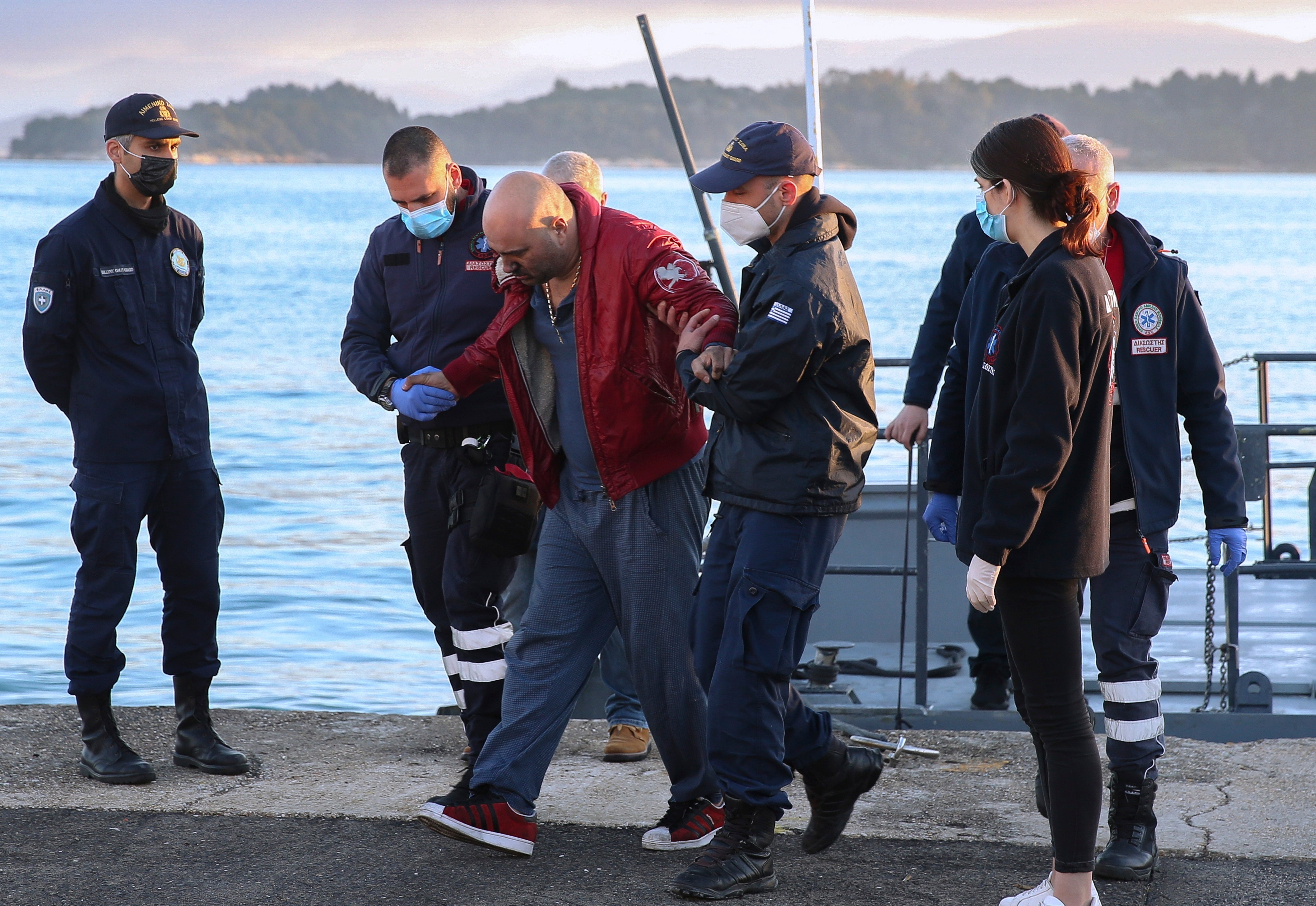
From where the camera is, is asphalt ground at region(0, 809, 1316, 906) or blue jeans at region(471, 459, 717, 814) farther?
blue jeans at region(471, 459, 717, 814)

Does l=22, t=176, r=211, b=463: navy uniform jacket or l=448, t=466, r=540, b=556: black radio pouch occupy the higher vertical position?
l=22, t=176, r=211, b=463: navy uniform jacket

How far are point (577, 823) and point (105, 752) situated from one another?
153 centimetres

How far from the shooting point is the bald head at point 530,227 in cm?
333

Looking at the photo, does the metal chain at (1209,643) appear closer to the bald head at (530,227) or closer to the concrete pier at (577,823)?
the concrete pier at (577,823)

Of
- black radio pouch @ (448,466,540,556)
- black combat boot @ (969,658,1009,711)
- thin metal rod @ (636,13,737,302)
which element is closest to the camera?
black radio pouch @ (448,466,540,556)

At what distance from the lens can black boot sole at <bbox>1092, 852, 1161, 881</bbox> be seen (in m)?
3.26

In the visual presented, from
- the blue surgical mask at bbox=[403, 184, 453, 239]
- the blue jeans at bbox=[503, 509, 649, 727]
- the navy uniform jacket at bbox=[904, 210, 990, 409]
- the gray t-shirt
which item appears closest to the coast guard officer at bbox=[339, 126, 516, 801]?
the blue surgical mask at bbox=[403, 184, 453, 239]

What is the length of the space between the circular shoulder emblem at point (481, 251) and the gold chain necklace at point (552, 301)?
0.56 metres

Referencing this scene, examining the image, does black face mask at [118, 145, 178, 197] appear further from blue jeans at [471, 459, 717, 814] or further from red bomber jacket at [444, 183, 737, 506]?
blue jeans at [471, 459, 717, 814]

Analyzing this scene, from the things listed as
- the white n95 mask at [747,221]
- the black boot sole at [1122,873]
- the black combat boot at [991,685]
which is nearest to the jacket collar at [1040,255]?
the white n95 mask at [747,221]

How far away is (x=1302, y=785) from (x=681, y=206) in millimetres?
85389

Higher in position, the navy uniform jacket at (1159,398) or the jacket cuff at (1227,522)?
the navy uniform jacket at (1159,398)

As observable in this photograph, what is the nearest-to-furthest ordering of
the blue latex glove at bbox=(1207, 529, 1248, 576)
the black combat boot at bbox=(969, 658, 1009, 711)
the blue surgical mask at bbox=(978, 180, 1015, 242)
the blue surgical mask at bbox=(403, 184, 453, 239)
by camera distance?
the blue latex glove at bbox=(1207, 529, 1248, 576) → the blue surgical mask at bbox=(978, 180, 1015, 242) → the blue surgical mask at bbox=(403, 184, 453, 239) → the black combat boot at bbox=(969, 658, 1009, 711)

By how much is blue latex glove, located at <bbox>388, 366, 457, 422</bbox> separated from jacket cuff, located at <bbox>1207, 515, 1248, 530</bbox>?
2008mm
